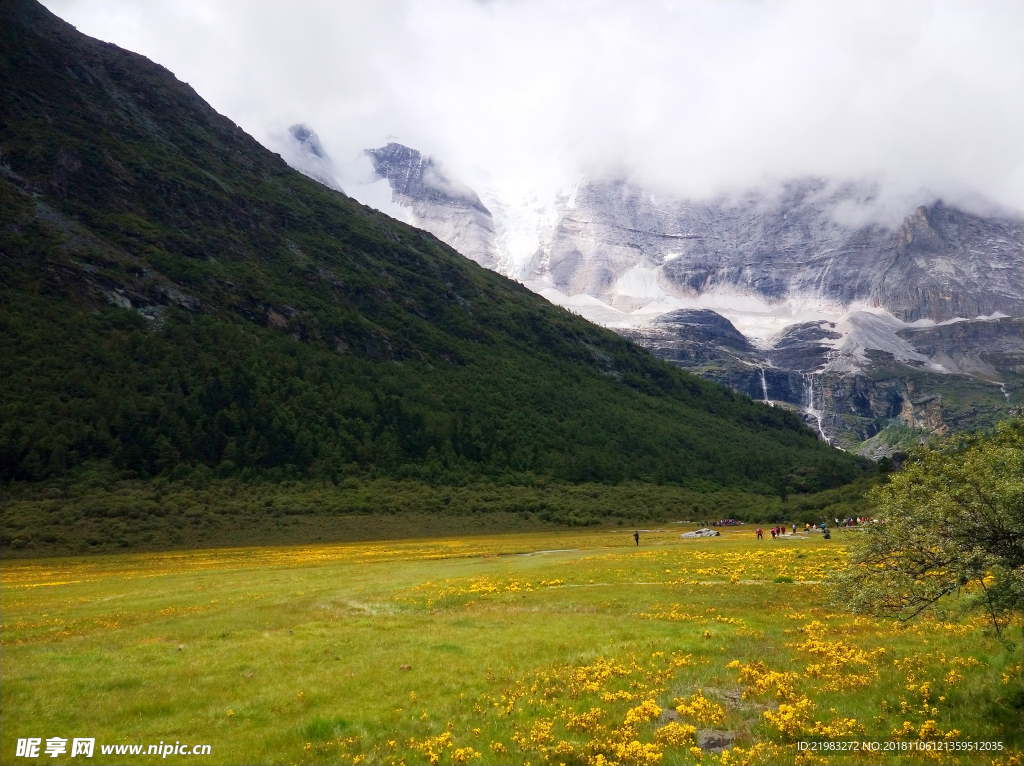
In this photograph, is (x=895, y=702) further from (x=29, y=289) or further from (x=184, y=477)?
(x=29, y=289)

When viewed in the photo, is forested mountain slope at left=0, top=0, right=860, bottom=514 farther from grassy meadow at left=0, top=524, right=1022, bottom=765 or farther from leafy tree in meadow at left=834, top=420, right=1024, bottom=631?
leafy tree in meadow at left=834, top=420, right=1024, bottom=631

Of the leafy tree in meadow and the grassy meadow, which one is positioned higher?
the leafy tree in meadow

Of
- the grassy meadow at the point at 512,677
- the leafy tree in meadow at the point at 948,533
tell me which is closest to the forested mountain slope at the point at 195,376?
the grassy meadow at the point at 512,677

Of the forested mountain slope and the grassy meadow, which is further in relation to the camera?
the forested mountain slope

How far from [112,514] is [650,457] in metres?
131

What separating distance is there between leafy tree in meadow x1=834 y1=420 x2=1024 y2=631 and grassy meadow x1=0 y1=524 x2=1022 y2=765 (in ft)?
7.27

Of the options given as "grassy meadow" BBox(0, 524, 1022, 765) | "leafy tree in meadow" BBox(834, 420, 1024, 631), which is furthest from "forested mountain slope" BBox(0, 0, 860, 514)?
"leafy tree in meadow" BBox(834, 420, 1024, 631)

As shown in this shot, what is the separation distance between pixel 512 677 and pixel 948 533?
12.9 metres

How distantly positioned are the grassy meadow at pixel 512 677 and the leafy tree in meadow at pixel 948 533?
2215mm

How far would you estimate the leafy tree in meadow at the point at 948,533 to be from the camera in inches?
575

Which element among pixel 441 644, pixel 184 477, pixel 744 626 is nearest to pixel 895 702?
pixel 744 626

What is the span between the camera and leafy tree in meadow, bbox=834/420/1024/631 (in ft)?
47.9

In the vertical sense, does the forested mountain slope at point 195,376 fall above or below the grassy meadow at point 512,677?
above

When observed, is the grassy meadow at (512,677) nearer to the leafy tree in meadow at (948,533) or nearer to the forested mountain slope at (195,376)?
the leafy tree in meadow at (948,533)
